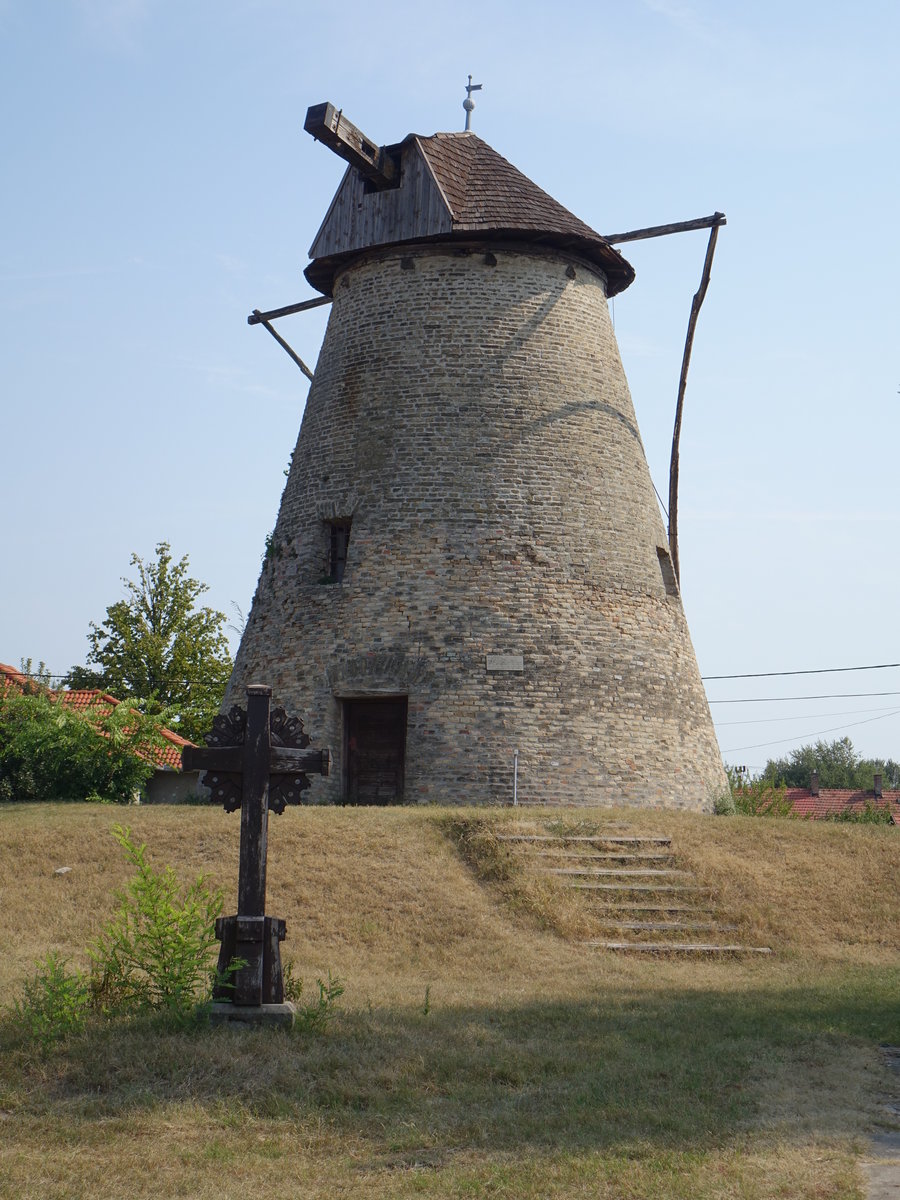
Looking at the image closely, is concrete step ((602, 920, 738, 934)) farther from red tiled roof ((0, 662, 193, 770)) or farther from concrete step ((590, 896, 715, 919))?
red tiled roof ((0, 662, 193, 770))

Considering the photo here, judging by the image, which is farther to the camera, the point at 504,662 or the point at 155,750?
the point at 155,750

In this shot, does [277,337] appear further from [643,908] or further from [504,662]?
[643,908]

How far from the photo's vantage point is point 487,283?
18.1 metres

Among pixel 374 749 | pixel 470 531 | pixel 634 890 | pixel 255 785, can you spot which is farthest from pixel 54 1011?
pixel 470 531

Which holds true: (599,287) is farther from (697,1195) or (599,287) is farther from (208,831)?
(697,1195)

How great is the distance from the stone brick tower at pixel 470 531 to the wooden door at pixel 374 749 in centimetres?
3

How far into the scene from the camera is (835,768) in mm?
72188

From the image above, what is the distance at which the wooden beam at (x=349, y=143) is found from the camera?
16.8m

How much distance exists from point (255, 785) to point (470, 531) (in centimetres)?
944

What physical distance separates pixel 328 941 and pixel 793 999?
13.3ft

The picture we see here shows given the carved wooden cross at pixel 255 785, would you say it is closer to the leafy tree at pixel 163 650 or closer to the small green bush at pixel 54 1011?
the small green bush at pixel 54 1011

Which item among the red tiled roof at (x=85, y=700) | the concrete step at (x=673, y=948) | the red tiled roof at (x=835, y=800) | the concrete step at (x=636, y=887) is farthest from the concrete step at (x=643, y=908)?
the red tiled roof at (x=835, y=800)

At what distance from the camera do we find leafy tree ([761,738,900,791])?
6900cm

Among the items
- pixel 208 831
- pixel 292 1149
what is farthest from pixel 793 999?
pixel 208 831
